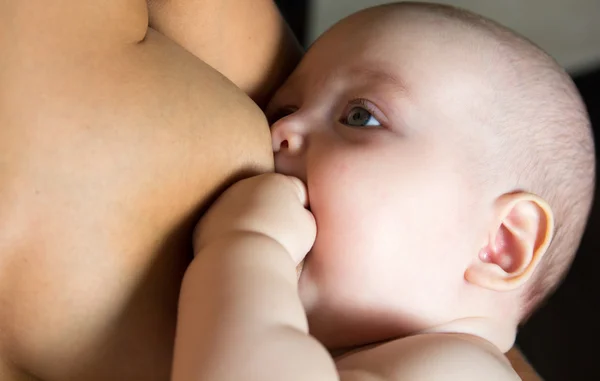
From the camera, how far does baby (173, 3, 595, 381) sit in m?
0.63

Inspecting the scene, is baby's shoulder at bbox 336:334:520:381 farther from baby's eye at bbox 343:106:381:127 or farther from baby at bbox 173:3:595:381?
baby's eye at bbox 343:106:381:127

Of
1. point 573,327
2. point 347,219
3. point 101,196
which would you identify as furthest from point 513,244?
point 573,327

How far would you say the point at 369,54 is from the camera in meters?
0.75

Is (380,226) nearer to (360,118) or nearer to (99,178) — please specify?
(360,118)

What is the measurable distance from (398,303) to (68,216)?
335 millimetres

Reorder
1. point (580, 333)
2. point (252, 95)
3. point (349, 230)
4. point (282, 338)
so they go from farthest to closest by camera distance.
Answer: point (580, 333) < point (252, 95) < point (349, 230) < point (282, 338)

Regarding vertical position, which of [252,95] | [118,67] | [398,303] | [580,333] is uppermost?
[118,67]

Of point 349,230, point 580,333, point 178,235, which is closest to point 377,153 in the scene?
point 349,230

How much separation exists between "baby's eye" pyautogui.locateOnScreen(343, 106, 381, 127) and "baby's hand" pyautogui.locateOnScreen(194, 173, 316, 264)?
130 mm

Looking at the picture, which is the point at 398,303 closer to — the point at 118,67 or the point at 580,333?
the point at 118,67

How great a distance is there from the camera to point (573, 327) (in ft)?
4.96

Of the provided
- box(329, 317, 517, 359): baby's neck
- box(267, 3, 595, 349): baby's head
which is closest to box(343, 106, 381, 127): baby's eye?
box(267, 3, 595, 349): baby's head

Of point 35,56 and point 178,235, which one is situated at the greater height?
point 35,56

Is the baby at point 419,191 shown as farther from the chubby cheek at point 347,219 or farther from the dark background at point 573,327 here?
the dark background at point 573,327
